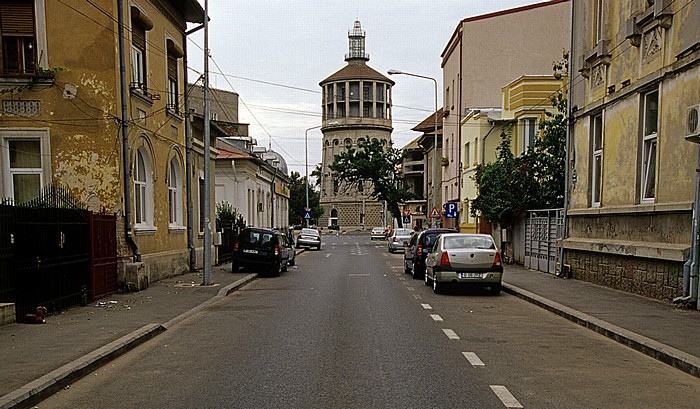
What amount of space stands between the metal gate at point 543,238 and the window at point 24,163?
1447cm

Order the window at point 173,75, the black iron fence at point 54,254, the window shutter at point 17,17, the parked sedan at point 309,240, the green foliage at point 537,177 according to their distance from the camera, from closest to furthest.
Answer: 1. the black iron fence at point 54,254
2. the window shutter at point 17,17
3. the window at point 173,75
4. the green foliage at point 537,177
5. the parked sedan at point 309,240

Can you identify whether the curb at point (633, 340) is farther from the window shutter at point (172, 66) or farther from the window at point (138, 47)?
the window shutter at point (172, 66)

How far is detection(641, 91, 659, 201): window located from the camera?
14055 mm

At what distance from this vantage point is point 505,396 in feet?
20.7

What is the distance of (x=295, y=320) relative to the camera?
37.5ft

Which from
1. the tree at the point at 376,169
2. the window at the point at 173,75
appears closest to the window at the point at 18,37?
the window at the point at 173,75

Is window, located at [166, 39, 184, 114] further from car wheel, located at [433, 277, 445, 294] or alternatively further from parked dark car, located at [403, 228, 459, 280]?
car wheel, located at [433, 277, 445, 294]

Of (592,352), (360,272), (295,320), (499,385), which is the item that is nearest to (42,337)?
(295,320)

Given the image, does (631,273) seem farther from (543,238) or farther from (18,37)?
(18,37)

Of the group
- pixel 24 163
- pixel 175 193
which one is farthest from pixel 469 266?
pixel 24 163

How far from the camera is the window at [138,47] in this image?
16.6m

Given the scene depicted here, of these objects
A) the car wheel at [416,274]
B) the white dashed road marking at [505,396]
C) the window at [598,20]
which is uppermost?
the window at [598,20]

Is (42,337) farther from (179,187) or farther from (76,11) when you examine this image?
(179,187)

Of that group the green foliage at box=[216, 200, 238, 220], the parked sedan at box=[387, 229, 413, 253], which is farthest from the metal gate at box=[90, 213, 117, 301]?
the parked sedan at box=[387, 229, 413, 253]
